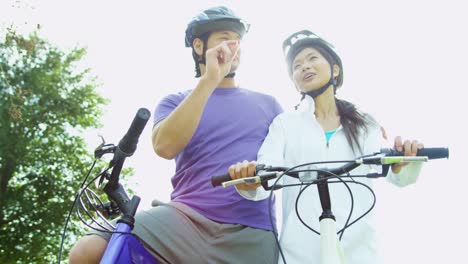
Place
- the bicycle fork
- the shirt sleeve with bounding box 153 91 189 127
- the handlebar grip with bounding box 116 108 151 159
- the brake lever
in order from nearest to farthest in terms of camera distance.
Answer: the bicycle fork < the handlebar grip with bounding box 116 108 151 159 < the brake lever < the shirt sleeve with bounding box 153 91 189 127

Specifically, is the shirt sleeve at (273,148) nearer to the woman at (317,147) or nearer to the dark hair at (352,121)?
the woman at (317,147)

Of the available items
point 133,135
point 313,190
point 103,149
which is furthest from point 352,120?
point 103,149

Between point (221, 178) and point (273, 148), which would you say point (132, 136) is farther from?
point (273, 148)

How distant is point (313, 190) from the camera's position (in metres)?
2.77

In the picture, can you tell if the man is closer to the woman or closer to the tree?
the woman

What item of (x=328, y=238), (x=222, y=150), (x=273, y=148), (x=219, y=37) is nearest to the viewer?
(x=328, y=238)

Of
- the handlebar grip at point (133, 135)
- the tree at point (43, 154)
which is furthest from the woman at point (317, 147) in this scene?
the tree at point (43, 154)

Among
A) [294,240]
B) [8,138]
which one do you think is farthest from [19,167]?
[294,240]

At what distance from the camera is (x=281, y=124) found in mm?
3104

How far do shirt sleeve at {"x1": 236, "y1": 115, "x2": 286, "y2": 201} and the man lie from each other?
0.10m

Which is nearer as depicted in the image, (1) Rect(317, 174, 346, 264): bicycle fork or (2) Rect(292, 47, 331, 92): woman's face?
(1) Rect(317, 174, 346, 264): bicycle fork

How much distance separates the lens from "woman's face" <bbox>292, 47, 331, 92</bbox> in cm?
327

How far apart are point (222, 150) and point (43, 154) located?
14.2 metres

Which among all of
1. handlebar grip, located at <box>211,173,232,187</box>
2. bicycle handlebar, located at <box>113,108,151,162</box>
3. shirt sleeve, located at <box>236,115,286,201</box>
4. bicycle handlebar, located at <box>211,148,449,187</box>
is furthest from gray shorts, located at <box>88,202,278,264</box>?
bicycle handlebar, located at <box>211,148,449,187</box>
